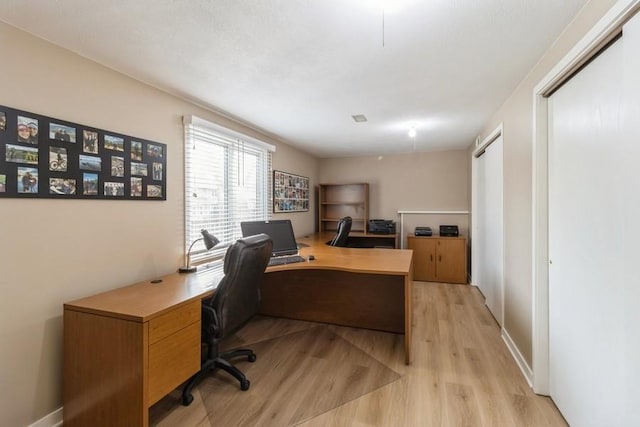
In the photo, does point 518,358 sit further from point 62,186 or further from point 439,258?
point 62,186

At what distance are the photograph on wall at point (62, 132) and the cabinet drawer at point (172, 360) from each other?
133cm

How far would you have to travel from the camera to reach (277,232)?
3020 millimetres

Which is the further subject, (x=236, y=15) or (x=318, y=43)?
(x=318, y=43)

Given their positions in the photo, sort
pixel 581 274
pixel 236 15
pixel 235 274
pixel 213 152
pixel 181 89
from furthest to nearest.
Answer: pixel 213 152
pixel 181 89
pixel 235 274
pixel 581 274
pixel 236 15

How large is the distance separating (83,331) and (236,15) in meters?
1.87

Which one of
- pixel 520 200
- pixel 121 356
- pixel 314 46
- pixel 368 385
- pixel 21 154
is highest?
pixel 314 46

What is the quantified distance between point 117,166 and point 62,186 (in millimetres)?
358

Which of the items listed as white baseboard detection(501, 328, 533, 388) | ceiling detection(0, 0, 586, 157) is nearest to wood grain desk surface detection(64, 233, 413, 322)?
white baseboard detection(501, 328, 533, 388)

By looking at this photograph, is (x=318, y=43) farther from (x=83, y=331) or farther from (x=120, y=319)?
(x=83, y=331)

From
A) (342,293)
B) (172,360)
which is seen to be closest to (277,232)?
(342,293)

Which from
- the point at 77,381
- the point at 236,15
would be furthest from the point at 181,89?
the point at 77,381

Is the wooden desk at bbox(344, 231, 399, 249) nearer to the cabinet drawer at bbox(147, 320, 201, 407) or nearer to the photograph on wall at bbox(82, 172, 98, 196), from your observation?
the cabinet drawer at bbox(147, 320, 201, 407)

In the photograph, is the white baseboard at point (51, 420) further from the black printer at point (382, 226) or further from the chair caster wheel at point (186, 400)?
the black printer at point (382, 226)

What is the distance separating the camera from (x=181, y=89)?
7.57 ft
